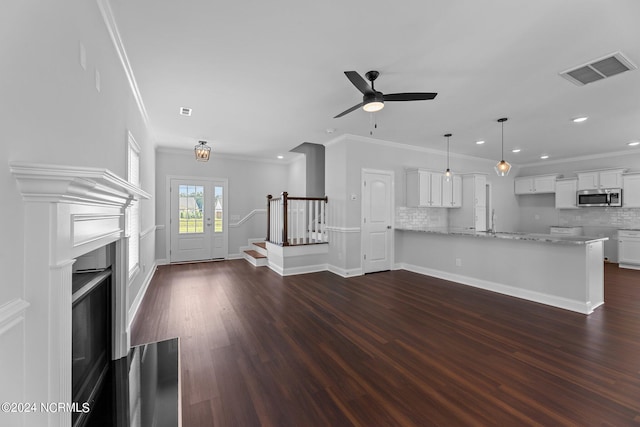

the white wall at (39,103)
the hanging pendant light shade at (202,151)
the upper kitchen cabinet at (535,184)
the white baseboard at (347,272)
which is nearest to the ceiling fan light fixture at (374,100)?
the white wall at (39,103)

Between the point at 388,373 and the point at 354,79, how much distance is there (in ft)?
8.75

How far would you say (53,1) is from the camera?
1286mm

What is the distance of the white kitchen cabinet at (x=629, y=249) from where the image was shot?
19.8ft

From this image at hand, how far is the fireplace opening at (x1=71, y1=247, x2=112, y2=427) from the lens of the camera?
1.66 m

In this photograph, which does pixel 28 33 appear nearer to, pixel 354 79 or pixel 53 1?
pixel 53 1

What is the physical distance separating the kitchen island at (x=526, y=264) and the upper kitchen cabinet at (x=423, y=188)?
2.71ft

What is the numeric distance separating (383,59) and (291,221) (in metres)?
3.86

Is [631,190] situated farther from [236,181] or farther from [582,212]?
[236,181]

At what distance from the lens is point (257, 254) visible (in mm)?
6688

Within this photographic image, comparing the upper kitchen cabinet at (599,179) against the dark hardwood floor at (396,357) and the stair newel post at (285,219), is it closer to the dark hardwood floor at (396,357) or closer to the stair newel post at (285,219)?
the dark hardwood floor at (396,357)

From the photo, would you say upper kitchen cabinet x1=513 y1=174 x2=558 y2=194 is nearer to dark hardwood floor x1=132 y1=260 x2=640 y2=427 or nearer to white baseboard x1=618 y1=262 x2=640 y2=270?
white baseboard x1=618 y1=262 x2=640 y2=270

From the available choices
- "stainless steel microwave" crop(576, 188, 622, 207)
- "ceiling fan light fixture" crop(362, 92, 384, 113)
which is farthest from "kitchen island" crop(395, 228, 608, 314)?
"stainless steel microwave" crop(576, 188, 622, 207)

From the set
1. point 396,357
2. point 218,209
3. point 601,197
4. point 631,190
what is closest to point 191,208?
point 218,209

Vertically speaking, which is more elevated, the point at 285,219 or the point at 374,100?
the point at 374,100
